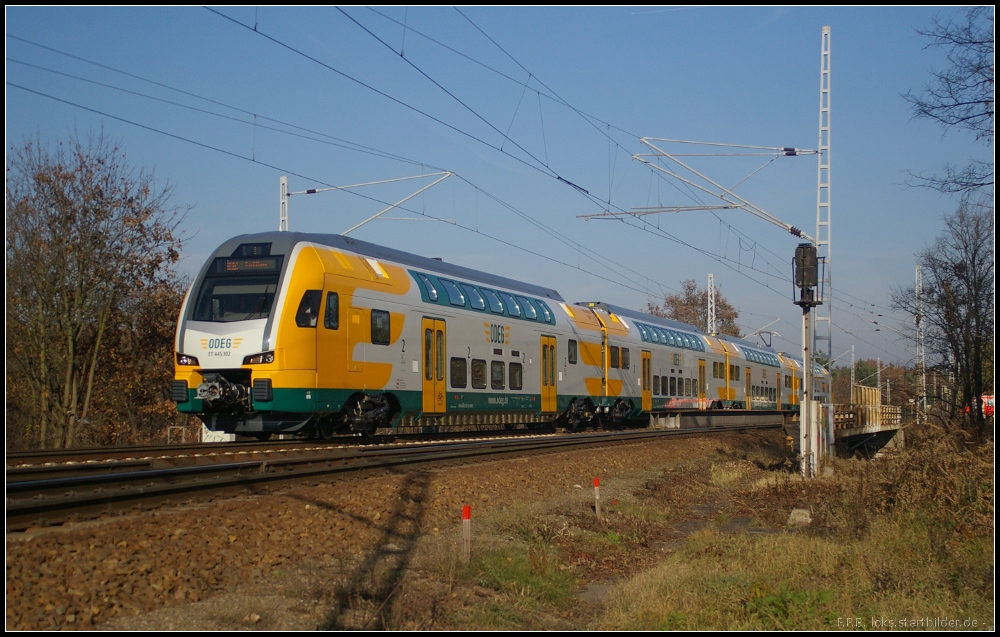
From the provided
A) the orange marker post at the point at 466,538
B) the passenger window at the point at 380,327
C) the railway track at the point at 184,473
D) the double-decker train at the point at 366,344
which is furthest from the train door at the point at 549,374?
the orange marker post at the point at 466,538

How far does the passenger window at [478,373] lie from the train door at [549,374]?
3348 mm

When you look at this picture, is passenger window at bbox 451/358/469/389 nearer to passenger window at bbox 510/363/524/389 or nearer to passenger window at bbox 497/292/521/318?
passenger window at bbox 510/363/524/389

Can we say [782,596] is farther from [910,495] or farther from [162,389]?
[162,389]

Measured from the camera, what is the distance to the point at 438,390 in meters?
18.2

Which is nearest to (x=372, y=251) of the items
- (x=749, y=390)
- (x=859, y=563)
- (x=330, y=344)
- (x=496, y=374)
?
(x=330, y=344)

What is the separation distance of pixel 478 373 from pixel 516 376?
2026mm

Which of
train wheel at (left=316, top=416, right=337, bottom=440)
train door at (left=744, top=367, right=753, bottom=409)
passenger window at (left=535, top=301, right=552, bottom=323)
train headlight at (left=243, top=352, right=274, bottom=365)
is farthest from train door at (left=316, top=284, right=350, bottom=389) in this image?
train door at (left=744, top=367, right=753, bottom=409)

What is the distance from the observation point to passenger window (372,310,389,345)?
1611 cm

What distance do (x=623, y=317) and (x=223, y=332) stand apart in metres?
18.0

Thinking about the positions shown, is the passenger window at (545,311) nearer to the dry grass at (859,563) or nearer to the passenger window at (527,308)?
the passenger window at (527,308)

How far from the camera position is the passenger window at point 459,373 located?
740 inches

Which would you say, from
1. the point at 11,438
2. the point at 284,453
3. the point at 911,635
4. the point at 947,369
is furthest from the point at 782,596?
the point at 947,369

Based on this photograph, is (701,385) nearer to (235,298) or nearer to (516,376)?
(516,376)

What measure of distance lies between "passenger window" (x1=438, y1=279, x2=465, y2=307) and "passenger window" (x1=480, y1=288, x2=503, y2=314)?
132 centimetres
